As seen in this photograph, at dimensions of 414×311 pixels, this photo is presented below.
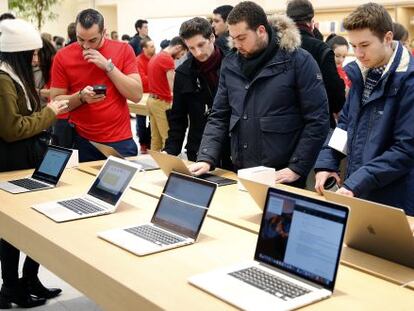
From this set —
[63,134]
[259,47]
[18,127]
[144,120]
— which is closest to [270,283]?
[259,47]

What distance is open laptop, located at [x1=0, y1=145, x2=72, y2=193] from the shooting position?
274cm

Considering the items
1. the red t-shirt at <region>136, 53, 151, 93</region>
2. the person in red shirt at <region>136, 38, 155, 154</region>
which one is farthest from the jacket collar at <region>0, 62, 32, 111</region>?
the red t-shirt at <region>136, 53, 151, 93</region>

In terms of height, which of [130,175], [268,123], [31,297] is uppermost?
[268,123]

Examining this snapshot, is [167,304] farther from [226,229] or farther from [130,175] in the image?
[130,175]

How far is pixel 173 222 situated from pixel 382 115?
87 cm

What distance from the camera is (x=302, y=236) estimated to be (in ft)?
5.17

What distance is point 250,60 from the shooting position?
8.91ft

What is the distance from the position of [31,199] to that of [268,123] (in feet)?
3.61

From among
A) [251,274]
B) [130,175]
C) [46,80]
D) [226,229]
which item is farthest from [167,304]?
[46,80]

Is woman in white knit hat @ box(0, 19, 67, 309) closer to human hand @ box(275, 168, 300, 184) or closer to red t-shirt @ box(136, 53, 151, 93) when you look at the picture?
human hand @ box(275, 168, 300, 184)

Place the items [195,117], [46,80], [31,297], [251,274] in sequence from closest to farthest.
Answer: [251,274], [31,297], [195,117], [46,80]

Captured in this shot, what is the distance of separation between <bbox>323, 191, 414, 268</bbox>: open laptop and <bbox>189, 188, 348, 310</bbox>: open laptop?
0.55 ft

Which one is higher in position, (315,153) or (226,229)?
(315,153)

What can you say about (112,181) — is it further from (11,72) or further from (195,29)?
(195,29)
